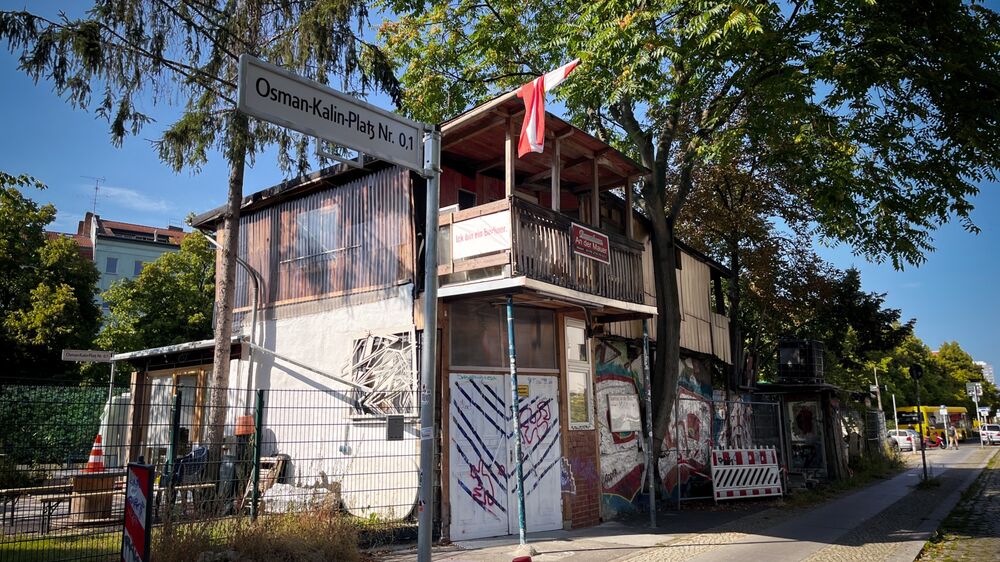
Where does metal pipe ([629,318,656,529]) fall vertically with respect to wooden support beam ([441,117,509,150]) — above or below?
below

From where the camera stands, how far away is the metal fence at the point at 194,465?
6242 millimetres

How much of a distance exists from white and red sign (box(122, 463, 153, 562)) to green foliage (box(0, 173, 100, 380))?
79.7 ft

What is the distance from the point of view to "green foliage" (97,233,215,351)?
29016 millimetres

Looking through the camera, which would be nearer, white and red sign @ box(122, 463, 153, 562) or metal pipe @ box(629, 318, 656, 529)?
white and red sign @ box(122, 463, 153, 562)

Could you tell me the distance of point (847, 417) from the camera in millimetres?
24953

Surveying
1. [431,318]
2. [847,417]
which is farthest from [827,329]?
[431,318]

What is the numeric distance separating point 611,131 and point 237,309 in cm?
981

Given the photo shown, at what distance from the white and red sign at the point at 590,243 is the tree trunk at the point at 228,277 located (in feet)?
20.3

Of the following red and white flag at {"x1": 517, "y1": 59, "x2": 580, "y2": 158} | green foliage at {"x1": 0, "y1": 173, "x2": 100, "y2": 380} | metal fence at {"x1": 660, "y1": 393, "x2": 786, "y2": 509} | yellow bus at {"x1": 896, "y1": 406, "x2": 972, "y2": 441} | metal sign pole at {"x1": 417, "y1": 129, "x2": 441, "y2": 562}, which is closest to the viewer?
metal sign pole at {"x1": 417, "y1": 129, "x2": 441, "y2": 562}

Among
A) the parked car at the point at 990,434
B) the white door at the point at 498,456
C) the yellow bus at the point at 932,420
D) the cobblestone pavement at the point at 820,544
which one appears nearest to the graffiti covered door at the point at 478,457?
the white door at the point at 498,456

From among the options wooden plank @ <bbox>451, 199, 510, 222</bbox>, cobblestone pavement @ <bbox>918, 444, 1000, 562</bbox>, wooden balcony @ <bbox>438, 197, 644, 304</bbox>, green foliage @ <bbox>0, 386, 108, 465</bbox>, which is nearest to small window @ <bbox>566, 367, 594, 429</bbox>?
wooden balcony @ <bbox>438, 197, 644, 304</bbox>

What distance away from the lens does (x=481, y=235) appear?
9.95m

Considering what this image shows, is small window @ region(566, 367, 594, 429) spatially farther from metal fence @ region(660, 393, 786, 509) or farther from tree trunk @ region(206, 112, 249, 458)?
tree trunk @ region(206, 112, 249, 458)

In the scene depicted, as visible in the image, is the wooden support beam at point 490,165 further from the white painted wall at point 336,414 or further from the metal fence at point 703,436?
the metal fence at point 703,436
